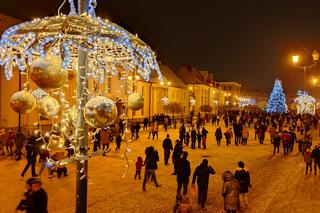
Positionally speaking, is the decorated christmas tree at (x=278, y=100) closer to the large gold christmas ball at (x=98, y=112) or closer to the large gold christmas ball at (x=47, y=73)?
the large gold christmas ball at (x=98, y=112)

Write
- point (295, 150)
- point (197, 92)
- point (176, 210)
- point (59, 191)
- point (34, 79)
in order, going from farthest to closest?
point (197, 92), point (295, 150), point (59, 191), point (176, 210), point (34, 79)

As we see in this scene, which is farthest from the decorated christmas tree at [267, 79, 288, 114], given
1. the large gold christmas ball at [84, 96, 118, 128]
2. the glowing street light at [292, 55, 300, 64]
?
the large gold christmas ball at [84, 96, 118, 128]

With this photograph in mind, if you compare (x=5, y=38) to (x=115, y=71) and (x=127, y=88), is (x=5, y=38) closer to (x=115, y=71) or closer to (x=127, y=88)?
(x=127, y=88)

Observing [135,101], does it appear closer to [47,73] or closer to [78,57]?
[78,57]

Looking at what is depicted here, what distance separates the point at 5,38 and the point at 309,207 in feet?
28.7

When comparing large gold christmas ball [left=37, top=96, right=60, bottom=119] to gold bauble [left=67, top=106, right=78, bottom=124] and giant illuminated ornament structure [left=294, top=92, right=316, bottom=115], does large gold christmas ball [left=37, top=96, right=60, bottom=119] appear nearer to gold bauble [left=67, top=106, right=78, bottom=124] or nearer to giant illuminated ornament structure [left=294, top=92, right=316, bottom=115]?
gold bauble [left=67, top=106, right=78, bottom=124]

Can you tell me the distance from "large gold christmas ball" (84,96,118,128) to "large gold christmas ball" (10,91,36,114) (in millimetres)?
1592

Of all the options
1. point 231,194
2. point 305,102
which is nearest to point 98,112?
point 231,194

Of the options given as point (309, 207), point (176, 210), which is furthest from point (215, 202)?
point (176, 210)

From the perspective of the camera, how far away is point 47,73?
487 centimetres

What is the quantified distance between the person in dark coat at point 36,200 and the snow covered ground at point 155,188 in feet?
5.68

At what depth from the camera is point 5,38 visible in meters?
5.46

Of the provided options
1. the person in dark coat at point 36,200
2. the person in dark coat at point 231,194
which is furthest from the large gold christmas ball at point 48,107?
the person in dark coat at point 231,194

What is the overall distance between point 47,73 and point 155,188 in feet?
24.2
